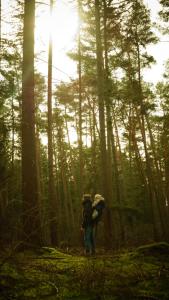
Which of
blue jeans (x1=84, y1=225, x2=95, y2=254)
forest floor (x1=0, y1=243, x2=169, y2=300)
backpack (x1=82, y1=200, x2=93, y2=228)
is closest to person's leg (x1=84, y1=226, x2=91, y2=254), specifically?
blue jeans (x1=84, y1=225, x2=95, y2=254)

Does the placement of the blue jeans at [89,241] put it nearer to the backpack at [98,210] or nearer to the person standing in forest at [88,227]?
the person standing in forest at [88,227]

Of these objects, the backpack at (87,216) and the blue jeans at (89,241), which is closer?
Result: the blue jeans at (89,241)

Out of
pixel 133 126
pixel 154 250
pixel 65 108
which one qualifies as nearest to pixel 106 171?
pixel 154 250

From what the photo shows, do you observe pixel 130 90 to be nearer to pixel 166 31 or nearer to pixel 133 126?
pixel 166 31

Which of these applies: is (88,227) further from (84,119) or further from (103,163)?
(84,119)

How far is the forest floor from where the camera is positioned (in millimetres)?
3940

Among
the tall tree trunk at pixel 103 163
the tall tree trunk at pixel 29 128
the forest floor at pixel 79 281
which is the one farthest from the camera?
the tall tree trunk at pixel 103 163

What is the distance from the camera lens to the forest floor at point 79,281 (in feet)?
12.9

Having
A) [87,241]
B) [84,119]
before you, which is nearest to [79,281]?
[87,241]

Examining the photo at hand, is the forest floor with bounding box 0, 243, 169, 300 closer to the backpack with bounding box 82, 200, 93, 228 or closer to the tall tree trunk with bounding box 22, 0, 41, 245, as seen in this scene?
the tall tree trunk with bounding box 22, 0, 41, 245

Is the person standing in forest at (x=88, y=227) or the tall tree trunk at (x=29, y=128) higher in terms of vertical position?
the tall tree trunk at (x=29, y=128)

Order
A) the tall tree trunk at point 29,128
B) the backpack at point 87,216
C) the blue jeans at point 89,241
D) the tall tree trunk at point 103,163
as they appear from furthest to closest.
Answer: the tall tree trunk at point 103,163, the backpack at point 87,216, the blue jeans at point 89,241, the tall tree trunk at point 29,128

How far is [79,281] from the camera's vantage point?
185 inches

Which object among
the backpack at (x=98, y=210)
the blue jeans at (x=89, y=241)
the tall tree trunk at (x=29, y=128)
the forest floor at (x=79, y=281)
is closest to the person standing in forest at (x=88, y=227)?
the blue jeans at (x=89, y=241)
